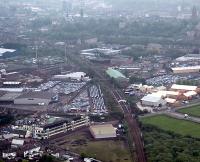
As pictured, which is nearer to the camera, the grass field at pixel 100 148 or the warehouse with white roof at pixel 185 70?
the grass field at pixel 100 148

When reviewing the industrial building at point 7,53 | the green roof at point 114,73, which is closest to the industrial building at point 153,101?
the green roof at point 114,73

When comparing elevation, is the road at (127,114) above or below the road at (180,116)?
above

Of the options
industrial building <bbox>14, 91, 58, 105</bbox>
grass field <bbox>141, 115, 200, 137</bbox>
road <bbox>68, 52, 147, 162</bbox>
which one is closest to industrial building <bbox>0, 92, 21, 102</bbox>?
industrial building <bbox>14, 91, 58, 105</bbox>

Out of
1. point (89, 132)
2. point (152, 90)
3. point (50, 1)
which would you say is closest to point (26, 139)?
point (89, 132)

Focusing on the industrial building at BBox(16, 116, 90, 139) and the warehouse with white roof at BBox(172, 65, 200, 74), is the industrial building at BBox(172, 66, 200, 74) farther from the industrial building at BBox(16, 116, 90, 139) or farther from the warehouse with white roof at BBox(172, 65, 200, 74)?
the industrial building at BBox(16, 116, 90, 139)

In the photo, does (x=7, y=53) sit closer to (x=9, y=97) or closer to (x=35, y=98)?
(x=9, y=97)

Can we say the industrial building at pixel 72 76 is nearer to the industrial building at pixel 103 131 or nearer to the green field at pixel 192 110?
the green field at pixel 192 110

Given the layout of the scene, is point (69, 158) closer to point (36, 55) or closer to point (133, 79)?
point (133, 79)
